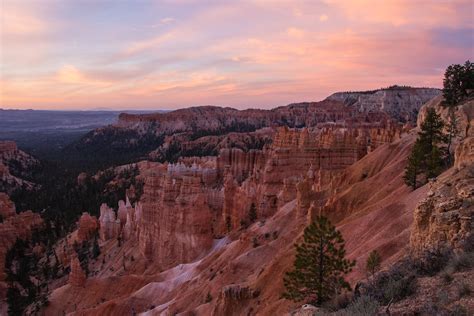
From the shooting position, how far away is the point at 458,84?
82.7 feet

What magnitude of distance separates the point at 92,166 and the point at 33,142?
10098cm

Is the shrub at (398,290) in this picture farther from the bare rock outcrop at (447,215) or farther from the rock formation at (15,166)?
the rock formation at (15,166)

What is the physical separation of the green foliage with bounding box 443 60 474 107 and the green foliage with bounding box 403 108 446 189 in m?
4.58

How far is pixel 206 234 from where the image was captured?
35.9m

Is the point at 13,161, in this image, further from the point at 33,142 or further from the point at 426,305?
the point at 426,305

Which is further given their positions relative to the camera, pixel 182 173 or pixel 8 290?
pixel 182 173

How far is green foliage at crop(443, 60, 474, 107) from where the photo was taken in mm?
24734

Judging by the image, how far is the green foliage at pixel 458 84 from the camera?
2473cm

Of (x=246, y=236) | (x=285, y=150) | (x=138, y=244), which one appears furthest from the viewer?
(x=138, y=244)

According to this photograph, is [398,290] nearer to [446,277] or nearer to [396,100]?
[446,277]

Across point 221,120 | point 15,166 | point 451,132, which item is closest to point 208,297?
point 451,132

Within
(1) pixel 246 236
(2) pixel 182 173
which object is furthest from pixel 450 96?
(2) pixel 182 173

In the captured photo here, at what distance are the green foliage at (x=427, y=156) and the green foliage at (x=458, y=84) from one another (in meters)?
4.58

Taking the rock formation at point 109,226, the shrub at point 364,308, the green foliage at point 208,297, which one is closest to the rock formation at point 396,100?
the rock formation at point 109,226
